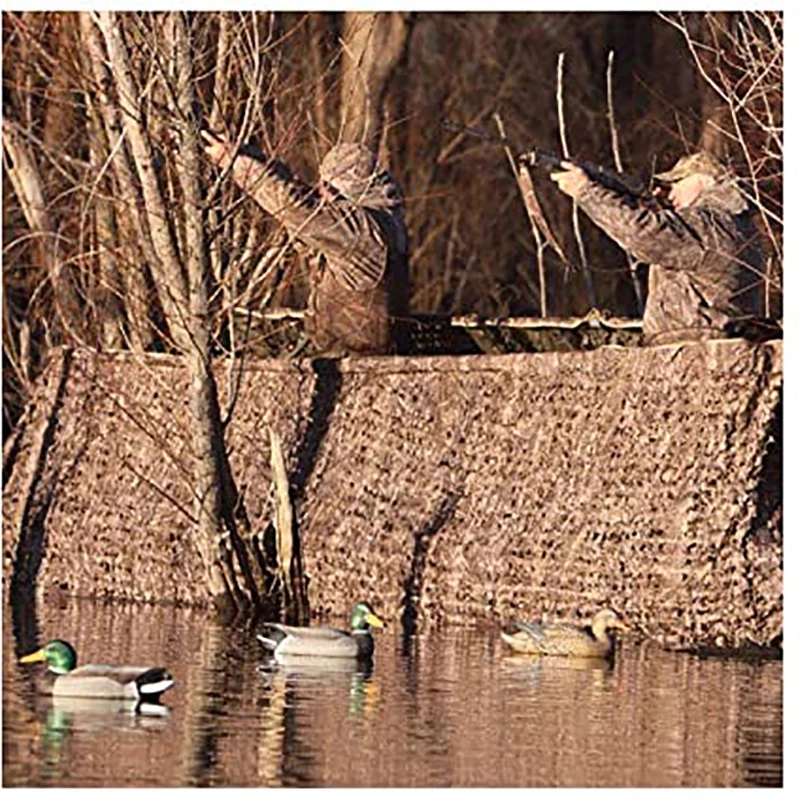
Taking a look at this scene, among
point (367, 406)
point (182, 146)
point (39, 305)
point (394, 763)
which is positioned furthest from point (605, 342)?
point (394, 763)

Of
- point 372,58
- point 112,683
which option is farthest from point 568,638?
point 372,58

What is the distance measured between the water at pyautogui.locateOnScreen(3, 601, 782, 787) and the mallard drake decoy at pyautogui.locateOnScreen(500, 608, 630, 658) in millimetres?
115

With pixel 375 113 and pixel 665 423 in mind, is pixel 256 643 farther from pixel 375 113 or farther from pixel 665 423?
pixel 375 113

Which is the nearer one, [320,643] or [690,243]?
[320,643]

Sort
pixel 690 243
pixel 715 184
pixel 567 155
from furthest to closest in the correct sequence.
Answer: pixel 567 155 < pixel 715 184 < pixel 690 243

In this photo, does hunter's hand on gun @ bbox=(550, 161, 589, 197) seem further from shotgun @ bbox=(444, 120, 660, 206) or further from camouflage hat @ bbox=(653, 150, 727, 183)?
camouflage hat @ bbox=(653, 150, 727, 183)

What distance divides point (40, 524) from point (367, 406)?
3528 mm

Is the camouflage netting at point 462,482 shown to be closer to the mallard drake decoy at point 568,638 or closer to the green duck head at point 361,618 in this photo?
the mallard drake decoy at point 568,638

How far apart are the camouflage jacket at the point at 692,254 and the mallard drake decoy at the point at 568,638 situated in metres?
1.83

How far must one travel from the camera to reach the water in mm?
13180

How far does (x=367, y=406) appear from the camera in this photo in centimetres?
2095

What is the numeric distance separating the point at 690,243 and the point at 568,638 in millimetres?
2422

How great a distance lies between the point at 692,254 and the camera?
19.0m

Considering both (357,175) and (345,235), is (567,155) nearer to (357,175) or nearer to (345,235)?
(357,175)
